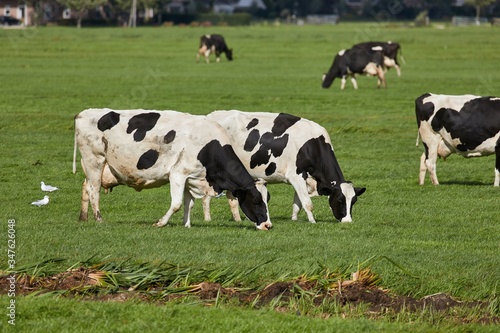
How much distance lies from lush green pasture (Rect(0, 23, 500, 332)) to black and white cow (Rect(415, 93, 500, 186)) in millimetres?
764

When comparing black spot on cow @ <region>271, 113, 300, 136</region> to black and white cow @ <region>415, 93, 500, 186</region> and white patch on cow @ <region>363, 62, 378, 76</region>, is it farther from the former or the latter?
white patch on cow @ <region>363, 62, 378, 76</region>

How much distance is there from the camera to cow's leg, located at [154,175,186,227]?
1641cm

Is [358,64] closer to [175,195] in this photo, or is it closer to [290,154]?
[290,154]

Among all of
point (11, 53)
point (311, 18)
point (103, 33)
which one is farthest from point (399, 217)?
point (311, 18)

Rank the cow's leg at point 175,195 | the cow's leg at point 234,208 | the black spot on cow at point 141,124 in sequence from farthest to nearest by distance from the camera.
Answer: the cow's leg at point 234,208 < the black spot on cow at point 141,124 < the cow's leg at point 175,195

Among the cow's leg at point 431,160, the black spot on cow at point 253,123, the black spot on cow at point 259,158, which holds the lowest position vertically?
the cow's leg at point 431,160

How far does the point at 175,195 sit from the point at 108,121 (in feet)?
6.11

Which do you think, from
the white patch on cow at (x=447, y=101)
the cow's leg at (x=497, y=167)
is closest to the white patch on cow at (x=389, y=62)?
the white patch on cow at (x=447, y=101)

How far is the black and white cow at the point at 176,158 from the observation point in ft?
54.7

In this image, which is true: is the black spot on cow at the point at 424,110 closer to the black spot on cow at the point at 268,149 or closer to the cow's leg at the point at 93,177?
the black spot on cow at the point at 268,149

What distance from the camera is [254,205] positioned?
657 inches

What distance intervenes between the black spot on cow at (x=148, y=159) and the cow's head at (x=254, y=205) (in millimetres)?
1315

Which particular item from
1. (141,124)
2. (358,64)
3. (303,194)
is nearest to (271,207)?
(303,194)

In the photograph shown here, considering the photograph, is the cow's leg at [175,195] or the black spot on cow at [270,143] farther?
the black spot on cow at [270,143]
